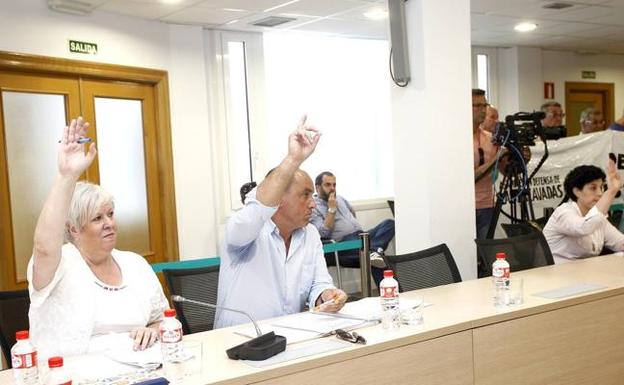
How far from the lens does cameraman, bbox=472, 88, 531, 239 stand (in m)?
4.41

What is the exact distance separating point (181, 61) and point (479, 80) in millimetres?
3950

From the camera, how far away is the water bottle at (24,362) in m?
1.72

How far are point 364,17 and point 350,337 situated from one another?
4226 millimetres

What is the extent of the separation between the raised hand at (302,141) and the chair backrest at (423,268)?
841mm

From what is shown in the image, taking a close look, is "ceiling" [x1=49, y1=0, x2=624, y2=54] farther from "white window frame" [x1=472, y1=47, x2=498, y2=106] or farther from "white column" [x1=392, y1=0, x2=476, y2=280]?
"white column" [x1=392, y1=0, x2=476, y2=280]

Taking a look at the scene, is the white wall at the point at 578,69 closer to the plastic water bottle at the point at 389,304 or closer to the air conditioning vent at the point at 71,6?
the air conditioning vent at the point at 71,6

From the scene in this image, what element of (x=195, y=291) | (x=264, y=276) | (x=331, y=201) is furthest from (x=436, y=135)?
(x=331, y=201)

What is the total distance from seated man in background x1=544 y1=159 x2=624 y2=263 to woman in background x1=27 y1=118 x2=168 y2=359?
2.48 metres

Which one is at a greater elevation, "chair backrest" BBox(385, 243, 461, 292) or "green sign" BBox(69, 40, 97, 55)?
"green sign" BBox(69, 40, 97, 55)

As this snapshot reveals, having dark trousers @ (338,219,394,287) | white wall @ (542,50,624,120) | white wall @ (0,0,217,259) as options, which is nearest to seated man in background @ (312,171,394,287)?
dark trousers @ (338,219,394,287)

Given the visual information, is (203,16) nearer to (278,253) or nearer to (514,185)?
(514,185)

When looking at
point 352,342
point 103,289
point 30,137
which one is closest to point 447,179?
point 352,342

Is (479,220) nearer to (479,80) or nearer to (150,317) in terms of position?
(150,317)

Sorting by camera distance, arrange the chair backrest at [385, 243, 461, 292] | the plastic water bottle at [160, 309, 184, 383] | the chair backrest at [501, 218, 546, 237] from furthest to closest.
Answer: the chair backrest at [501, 218, 546, 237] → the chair backrest at [385, 243, 461, 292] → the plastic water bottle at [160, 309, 184, 383]
